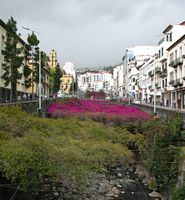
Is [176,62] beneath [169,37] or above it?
beneath

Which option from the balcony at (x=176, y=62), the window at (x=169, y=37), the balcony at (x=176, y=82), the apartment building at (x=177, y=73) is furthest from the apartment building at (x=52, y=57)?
the balcony at (x=176, y=62)

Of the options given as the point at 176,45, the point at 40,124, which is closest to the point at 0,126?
the point at 40,124

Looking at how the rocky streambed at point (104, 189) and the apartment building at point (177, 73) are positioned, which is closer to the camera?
the rocky streambed at point (104, 189)

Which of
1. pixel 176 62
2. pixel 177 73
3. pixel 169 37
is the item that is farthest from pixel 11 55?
pixel 169 37

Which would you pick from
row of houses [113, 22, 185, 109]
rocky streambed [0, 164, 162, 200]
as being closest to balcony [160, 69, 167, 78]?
row of houses [113, 22, 185, 109]

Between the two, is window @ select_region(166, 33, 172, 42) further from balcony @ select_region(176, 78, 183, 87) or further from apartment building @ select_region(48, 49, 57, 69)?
apartment building @ select_region(48, 49, 57, 69)

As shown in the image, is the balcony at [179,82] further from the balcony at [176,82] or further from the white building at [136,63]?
the white building at [136,63]

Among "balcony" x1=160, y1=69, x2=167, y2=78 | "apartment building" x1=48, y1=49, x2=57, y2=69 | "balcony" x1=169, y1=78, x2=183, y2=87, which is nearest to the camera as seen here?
"balcony" x1=169, y1=78, x2=183, y2=87

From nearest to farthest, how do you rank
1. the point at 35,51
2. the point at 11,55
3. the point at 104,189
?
the point at 104,189 < the point at 11,55 < the point at 35,51

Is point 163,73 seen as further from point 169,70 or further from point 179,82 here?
point 179,82

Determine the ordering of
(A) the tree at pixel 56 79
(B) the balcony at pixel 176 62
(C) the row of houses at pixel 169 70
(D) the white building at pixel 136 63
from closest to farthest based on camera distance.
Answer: (B) the balcony at pixel 176 62 < (C) the row of houses at pixel 169 70 < (A) the tree at pixel 56 79 < (D) the white building at pixel 136 63

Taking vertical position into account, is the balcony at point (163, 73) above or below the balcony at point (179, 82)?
above

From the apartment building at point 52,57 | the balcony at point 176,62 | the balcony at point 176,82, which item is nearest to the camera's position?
the balcony at point 176,62

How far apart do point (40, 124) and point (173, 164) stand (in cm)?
858
